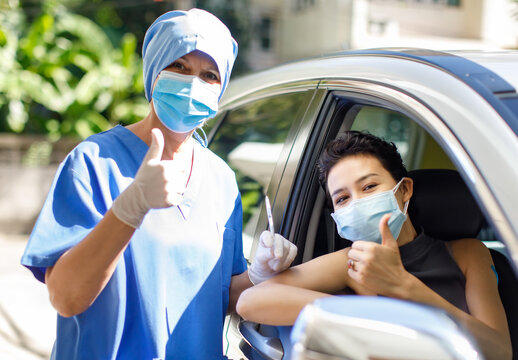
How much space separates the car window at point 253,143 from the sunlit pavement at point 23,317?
258 centimetres

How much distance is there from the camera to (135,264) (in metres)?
1.66

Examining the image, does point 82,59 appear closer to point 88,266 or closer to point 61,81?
point 61,81

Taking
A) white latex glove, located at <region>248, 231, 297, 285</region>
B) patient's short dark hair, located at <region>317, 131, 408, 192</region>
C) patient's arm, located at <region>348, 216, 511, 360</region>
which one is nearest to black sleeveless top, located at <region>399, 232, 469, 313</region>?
patient's arm, located at <region>348, 216, 511, 360</region>

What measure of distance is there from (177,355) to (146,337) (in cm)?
12

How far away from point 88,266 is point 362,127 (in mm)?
1420

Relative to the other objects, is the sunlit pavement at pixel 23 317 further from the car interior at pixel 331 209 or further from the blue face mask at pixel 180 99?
the blue face mask at pixel 180 99

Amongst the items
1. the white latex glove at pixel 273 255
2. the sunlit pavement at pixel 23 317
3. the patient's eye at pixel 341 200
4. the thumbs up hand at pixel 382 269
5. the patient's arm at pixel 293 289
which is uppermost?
the patient's eye at pixel 341 200

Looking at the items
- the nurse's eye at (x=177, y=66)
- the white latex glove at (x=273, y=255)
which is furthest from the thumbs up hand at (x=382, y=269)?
the nurse's eye at (x=177, y=66)

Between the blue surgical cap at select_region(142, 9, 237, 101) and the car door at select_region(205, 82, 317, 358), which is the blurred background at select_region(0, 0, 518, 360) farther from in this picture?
the blue surgical cap at select_region(142, 9, 237, 101)

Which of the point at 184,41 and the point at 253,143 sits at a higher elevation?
the point at 184,41

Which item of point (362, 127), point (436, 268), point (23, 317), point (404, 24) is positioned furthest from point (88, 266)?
point (404, 24)

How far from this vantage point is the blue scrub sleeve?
5.17 feet

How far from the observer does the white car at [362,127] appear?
3.30 ft

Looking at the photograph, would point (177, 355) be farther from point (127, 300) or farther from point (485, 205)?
point (485, 205)
